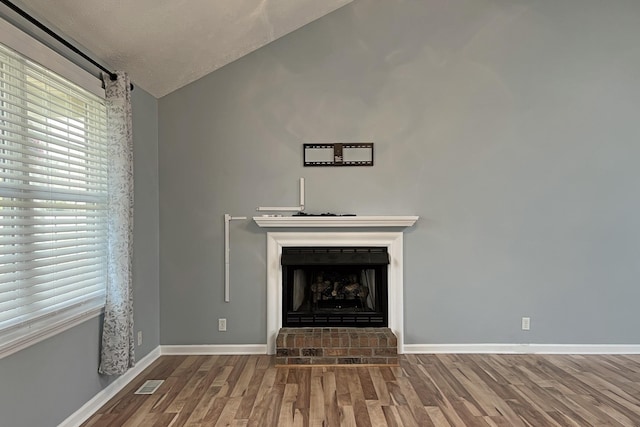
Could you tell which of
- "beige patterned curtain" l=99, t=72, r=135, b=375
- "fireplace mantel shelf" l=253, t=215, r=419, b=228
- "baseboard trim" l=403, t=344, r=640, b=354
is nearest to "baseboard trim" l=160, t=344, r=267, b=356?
"beige patterned curtain" l=99, t=72, r=135, b=375

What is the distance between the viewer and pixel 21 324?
2119 mm

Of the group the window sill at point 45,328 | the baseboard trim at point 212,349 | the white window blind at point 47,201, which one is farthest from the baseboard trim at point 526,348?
the white window blind at point 47,201

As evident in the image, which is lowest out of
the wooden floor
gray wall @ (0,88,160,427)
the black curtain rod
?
the wooden floor

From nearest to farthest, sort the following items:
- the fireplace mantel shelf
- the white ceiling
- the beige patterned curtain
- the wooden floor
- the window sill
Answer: the window sill < the white ceiling < the wooden floor < the beige patterned curtain < the fireplace mantel shelf

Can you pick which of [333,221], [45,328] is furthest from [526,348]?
[45,328]

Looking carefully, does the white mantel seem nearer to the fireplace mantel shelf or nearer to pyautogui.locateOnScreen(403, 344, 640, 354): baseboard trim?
the fireplace mantel shelf

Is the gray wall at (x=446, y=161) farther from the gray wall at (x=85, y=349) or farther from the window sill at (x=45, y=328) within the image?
the window sill at (x=45, y=328)

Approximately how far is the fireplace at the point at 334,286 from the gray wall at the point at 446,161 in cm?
27

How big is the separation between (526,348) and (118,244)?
3.73 m

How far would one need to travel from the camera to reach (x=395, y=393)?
3.07m

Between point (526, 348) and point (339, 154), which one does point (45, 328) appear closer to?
point (339, 154)

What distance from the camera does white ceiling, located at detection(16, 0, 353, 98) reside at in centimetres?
253

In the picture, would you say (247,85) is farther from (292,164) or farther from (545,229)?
(545,229)

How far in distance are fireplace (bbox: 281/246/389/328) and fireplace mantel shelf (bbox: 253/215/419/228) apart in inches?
9.8
